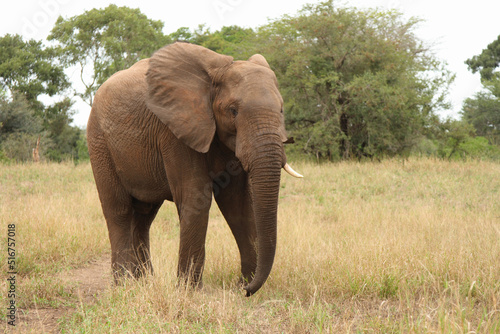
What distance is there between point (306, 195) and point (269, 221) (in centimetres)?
829

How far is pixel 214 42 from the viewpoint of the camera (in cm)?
3325

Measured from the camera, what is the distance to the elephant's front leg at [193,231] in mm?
4648

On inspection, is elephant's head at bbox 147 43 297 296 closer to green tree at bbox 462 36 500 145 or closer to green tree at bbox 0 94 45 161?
green tree at bbox 0 94 45 161

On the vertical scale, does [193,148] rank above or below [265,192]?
above

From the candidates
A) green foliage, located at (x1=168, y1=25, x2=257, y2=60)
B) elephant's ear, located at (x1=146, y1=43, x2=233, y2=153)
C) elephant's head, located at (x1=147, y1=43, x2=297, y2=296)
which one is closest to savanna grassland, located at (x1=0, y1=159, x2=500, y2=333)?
elephant's head, located at (x1=147, y1=43, x2=297, y2=296)

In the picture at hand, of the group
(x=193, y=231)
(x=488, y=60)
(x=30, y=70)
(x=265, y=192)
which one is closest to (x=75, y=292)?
(x=193, y=231)

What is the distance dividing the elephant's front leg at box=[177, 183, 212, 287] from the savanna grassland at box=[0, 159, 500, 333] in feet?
0.53

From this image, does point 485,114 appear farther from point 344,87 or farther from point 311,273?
point 311,273

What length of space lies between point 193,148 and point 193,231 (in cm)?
76

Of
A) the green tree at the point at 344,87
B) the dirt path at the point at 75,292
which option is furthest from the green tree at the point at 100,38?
the dirt path at the point at 75,292

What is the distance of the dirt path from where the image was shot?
4298 mm

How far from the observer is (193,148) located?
4500 millimetres

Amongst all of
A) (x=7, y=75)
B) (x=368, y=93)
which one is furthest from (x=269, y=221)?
(x=7, y=75)

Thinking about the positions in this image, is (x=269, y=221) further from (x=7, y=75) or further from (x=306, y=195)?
(x=7, y=75)
